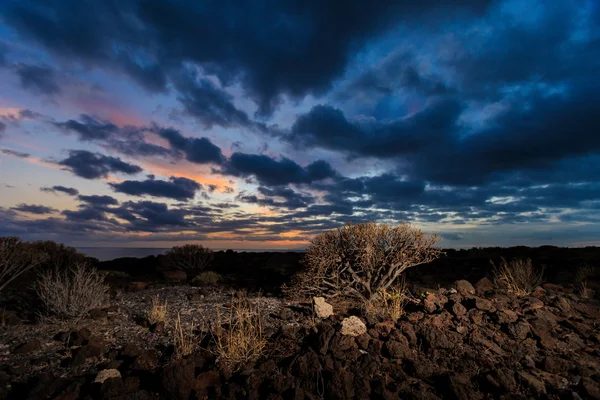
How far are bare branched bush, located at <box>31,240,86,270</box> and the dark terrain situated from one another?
899 cm

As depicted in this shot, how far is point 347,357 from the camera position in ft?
17.3

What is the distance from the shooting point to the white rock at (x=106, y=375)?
4.88 metres

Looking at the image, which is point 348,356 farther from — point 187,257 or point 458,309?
point 187,257

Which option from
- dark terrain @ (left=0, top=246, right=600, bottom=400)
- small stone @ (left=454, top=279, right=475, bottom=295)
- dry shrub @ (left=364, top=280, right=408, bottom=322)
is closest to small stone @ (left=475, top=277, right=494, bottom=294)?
small stone @ (left=454, top=279, right=475, bottom=295)

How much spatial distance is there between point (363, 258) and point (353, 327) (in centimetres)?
257

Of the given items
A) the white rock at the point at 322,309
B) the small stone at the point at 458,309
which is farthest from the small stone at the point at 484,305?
the white rock at the point at 322,309

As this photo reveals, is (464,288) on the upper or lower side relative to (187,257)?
lower

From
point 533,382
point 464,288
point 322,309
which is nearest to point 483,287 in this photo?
point 464,288

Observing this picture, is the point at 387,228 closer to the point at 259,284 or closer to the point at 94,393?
the point at 259,284

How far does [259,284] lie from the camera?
12.8 m

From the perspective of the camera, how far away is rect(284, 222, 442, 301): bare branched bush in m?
8.56

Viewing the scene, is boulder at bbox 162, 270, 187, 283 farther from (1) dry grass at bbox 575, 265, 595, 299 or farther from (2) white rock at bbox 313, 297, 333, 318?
(1) dry grass at bbox 575, 265, 595, 299

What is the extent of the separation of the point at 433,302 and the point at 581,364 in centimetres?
244

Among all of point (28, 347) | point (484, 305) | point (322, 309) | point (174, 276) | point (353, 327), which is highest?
point (174, 276)
